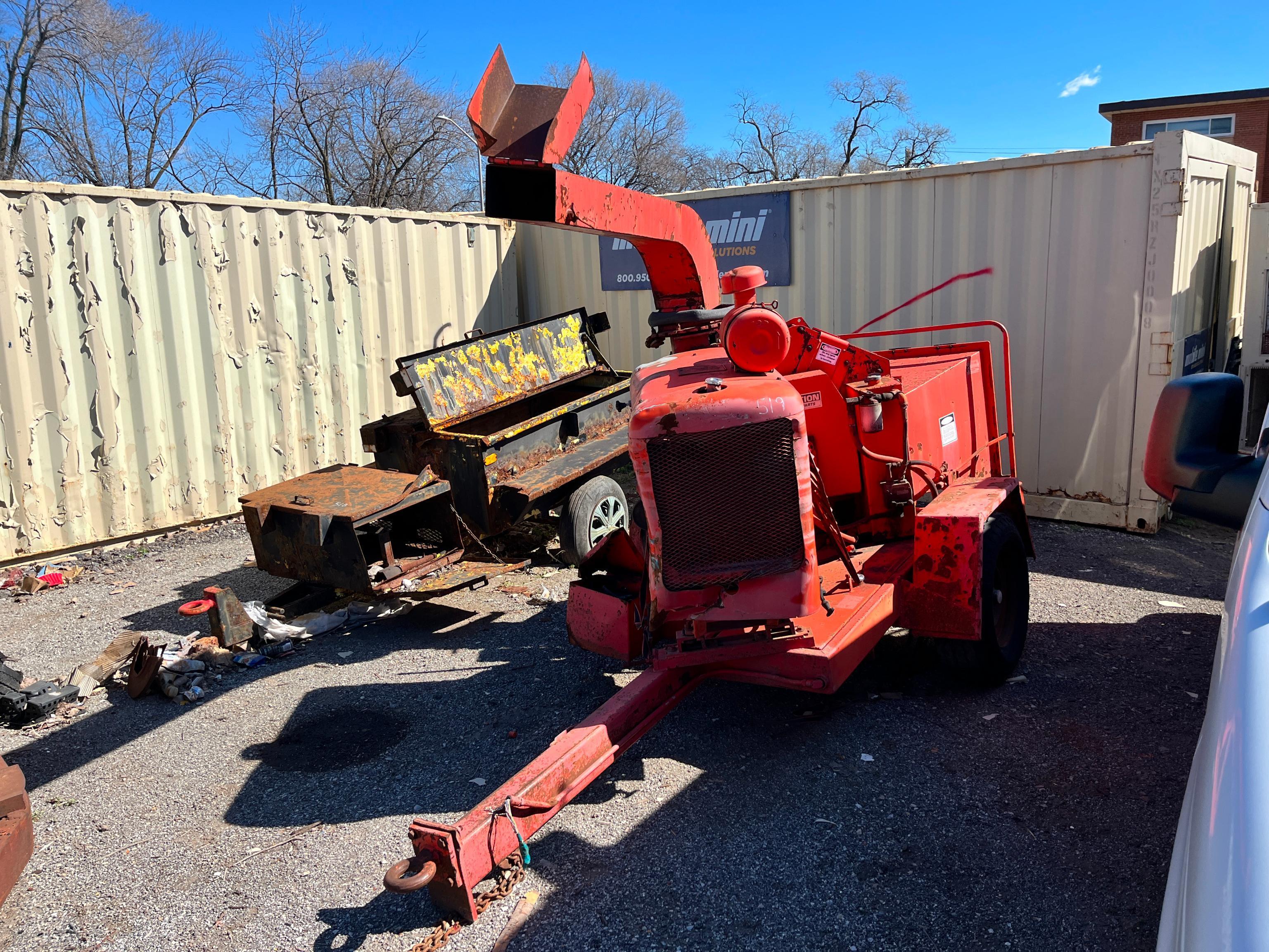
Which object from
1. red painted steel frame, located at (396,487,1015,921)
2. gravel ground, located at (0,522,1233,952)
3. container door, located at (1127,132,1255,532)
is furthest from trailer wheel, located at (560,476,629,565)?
container door, located at (1127,132,1255,532)

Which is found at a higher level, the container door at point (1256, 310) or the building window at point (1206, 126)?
the building window at point (1206, 126)

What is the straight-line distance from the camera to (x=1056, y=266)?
749cm

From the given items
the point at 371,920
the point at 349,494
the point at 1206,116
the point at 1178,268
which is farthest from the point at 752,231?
the point at 1206,116

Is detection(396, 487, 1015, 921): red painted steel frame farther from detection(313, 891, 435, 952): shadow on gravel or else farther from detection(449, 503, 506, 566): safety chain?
detection(449, 503, 506, 566): safety chain

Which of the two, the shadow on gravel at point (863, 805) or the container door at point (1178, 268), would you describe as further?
the container door at point (1178, 268)

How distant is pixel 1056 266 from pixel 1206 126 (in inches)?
966

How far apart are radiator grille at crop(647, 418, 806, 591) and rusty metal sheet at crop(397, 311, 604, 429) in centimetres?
346

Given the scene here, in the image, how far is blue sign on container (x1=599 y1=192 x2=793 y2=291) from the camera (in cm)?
892

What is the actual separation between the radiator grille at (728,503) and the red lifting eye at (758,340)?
0.52 metres

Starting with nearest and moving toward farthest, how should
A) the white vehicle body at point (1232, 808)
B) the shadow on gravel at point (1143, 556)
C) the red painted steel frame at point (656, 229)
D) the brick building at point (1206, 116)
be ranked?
1. the white vehicle body at point (1232, 808)
2. the red painted steel frame at point (656, 229)
3. the shadow on gravel at point (1143, 556)
4. the brick building at point (1206, 116)

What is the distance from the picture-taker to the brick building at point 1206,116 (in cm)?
2523

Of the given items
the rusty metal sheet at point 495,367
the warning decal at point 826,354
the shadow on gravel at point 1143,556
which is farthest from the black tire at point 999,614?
the rusty metal sheet at point 495,367

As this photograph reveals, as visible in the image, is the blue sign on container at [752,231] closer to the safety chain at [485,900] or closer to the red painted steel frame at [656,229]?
the red painted steel frame at [656,229]

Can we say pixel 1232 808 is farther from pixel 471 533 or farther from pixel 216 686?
pixel 471 533
